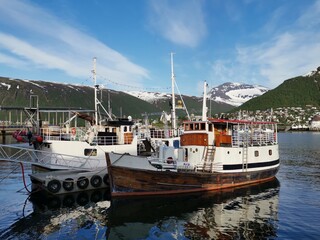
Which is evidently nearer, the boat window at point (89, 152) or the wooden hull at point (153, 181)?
the wooden hull at point (153, 181)

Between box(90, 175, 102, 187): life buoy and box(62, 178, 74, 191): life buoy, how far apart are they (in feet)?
6.85

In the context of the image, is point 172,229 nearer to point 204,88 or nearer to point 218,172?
point 218,172

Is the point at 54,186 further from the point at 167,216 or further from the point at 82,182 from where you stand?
the point at 167,216

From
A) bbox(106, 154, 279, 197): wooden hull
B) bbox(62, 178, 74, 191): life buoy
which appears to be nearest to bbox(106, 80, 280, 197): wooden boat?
bbox(106, 154, 279, 197): wooden hull

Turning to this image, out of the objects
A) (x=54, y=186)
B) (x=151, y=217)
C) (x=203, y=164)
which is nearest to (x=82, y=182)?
(x=54, y=186)

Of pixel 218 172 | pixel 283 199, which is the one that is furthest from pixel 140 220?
pixel 283 199

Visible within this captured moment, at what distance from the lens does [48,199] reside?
28.8 metres

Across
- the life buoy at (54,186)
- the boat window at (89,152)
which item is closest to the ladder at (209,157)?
the life buoy at (54,186)

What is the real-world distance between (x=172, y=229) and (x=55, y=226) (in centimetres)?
803

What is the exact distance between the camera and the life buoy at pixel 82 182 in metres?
30.8

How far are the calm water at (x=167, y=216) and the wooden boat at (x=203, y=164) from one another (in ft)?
3.86

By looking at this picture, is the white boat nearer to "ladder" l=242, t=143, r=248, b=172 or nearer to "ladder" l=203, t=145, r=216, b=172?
"ladder" l=203, t=145, r=216, b=172

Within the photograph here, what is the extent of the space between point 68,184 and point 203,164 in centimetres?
1320

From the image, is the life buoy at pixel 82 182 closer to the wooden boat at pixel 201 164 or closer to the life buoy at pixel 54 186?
the life buoy at pixel 54 186
